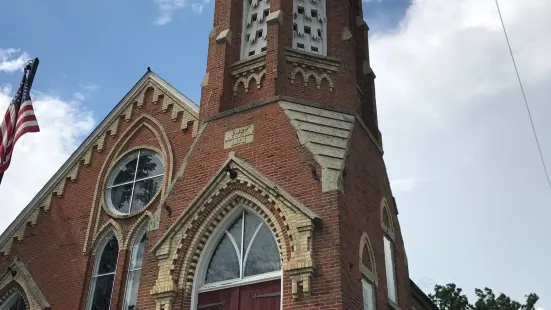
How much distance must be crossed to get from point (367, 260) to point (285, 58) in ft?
14.5

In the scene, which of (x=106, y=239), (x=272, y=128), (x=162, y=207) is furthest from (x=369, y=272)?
(x=106, y=239)

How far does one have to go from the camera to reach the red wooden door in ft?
32.0

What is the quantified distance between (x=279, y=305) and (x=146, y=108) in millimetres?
8362

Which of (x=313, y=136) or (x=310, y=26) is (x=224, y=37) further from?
(x=313, y=136)

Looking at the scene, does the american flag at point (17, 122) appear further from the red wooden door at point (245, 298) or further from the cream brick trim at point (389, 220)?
the cream brick trim at point (389, 220)

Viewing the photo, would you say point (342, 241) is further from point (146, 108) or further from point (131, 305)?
point (146, 108)

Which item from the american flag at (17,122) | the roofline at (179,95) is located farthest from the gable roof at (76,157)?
the american flag at (17,122)

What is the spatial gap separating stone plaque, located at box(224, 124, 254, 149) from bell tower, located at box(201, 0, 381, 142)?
29.9 inches

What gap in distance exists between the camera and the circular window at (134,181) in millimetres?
15055

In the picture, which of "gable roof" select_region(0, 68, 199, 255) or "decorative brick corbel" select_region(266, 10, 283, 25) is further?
"gable roof" select_region(0, 68, 199, 255)

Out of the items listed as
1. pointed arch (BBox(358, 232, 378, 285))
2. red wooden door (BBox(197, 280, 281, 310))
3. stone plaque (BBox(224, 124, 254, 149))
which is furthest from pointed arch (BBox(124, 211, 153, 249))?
pointed arch (BBox(358, 232, 378, 285))

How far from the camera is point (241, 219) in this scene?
427 inches

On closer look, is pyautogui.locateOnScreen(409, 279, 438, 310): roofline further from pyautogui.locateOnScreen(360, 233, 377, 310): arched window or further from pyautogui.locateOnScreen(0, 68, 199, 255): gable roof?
pyautogui.locateOnScreen(0, 68, 199, 255): gable roof

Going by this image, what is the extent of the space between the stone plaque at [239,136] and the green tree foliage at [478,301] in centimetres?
2828
